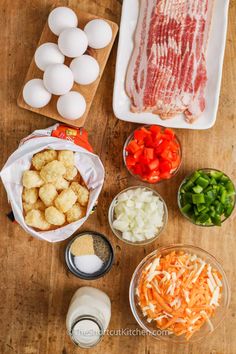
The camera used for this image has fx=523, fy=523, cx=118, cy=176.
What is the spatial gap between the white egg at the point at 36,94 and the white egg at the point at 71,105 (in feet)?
0.21

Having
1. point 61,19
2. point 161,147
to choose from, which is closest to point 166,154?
point 161,147

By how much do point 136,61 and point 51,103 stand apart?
1.42ft

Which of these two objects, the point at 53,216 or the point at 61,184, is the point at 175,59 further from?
the point at 53,216

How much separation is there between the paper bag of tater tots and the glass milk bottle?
0.28 m

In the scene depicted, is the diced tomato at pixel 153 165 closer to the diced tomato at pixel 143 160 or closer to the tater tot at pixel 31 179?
the diced tomato at pixel 143 160

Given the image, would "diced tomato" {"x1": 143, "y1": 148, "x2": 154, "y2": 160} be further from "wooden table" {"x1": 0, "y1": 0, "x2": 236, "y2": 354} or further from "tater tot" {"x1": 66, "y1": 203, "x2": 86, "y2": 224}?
"tater tot" {"x1": 66, "y1": 203, "x2": 86, "y2": 224}

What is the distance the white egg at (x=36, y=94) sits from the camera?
2.27 metres

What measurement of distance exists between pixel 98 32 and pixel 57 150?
21.5 inches

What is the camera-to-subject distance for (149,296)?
2281mm

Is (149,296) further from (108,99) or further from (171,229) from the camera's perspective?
(108,99)

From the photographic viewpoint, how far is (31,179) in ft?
7.46

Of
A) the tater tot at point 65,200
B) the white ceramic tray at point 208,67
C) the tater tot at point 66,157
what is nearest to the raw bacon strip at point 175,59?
the white ceramic tray at point 208,67

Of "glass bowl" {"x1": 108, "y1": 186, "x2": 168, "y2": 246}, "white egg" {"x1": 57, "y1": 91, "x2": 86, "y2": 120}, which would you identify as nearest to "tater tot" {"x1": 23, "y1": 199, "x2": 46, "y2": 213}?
"glass bowl" {"x1": 108, "y1": 186, "x2": 168, "y2": 246}

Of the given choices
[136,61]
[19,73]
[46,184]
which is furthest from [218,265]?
[19,73]
